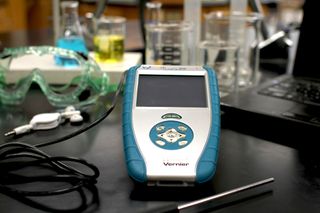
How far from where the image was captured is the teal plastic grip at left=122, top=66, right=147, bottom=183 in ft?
1.59

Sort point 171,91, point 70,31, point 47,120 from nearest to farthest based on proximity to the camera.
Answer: point 171,91 < point 47,120 < point 70,31

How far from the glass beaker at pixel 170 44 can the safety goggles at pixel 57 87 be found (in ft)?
0.45

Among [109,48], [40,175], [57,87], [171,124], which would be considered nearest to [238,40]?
[109,48]

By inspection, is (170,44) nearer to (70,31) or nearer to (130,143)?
(70,31)

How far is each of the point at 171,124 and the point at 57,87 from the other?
16.4 inches

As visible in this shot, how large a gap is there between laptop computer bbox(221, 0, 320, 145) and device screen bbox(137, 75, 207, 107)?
11cm

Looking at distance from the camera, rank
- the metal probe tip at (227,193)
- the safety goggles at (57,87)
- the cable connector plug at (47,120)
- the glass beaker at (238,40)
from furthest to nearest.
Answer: the glass beaker at (238,40)
the safety goggles at (57,87)
the cable connector plug at (47,120)
the metal probe tip at (227,193)

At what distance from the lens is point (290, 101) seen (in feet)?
2.41

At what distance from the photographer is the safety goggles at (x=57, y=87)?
2.69 ft

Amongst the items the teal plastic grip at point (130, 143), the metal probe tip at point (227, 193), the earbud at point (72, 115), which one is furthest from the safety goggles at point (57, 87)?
the metal probe tip at point (227, 193)

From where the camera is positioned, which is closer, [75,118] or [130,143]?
[130,143]

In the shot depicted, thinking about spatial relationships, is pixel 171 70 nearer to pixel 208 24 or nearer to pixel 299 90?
pixel 299 90

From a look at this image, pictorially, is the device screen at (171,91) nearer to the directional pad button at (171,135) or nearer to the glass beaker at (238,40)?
the directional pad button at (171,135)

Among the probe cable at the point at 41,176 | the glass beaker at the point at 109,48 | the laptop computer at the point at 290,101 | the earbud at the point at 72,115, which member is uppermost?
the glass beaker at the point at 109,48
